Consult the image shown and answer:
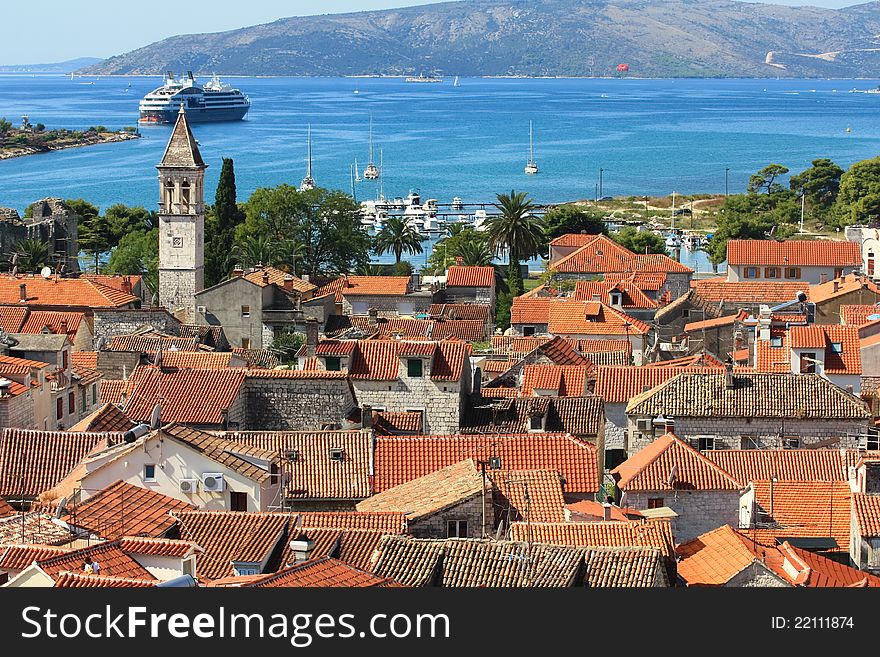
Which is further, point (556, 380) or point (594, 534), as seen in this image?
point (556, 380)

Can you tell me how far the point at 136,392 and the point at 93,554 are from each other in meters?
14.2

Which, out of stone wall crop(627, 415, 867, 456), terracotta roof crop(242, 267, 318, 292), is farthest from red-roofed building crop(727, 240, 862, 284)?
stone wall crop(627, 415, 867, 456)

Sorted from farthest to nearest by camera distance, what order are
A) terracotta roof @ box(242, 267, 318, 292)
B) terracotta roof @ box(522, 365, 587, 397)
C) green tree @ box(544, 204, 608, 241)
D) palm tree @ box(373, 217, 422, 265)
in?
green tree @ box(544, 204, 608, 241)
palm tree @ box(373, 217, 422, 265)
terracotta roof @ box(242, 267, 318, 292)
terracotta roof @ box(522, 365, 587, 397)

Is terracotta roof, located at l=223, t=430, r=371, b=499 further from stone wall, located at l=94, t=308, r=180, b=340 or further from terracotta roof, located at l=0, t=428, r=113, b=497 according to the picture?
stone wall, located at l=94, t=308, r=180, b=340

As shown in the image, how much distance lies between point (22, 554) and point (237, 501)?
237 inches

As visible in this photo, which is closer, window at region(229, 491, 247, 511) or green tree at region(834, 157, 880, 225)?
window at region(229, 491, 247, 511)

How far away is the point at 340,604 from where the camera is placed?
8547 mm

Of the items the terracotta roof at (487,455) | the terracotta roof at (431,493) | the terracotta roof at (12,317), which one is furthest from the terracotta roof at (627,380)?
the terracotta roof at (12,317)

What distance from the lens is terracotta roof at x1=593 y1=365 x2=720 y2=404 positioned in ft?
104

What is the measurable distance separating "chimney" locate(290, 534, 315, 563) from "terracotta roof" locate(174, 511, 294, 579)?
0.41m

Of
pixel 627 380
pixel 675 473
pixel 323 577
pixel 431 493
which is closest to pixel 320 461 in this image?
pixel 431 493

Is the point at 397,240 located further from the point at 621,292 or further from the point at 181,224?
the point at 621,292

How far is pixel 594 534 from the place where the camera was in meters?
17.2

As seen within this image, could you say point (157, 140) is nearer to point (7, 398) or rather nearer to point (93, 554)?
point (7, 398)
